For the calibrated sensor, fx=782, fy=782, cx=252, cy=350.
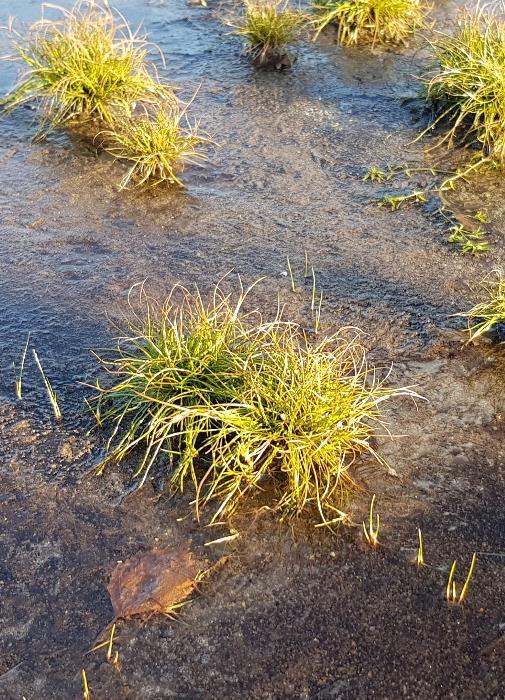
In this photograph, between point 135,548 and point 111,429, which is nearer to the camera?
point 135,548

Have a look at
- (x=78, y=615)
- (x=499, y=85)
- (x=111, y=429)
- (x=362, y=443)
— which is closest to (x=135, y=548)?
(x=78, y=615)

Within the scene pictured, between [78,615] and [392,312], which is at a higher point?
[392,312]

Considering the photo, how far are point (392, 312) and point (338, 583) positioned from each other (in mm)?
1912

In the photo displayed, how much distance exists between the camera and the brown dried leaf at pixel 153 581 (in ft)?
10.3

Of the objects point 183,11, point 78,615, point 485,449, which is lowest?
point 78,615

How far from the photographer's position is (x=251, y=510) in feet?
11.5

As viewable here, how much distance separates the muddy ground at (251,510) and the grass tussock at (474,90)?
298mm

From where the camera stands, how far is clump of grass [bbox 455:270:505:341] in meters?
4.35

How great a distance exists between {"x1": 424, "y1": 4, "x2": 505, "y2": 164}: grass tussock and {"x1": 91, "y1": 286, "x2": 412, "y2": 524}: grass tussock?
120 inches

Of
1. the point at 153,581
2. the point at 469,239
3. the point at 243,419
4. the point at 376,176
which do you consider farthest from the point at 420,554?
the point at 376,176

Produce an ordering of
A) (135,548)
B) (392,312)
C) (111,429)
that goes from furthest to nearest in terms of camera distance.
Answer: (392,312) → (111,429) → (135,548)

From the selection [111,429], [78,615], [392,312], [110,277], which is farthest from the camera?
[110,277]

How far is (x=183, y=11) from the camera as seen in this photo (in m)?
8.73

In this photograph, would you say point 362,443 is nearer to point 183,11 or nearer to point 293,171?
point 293,171
